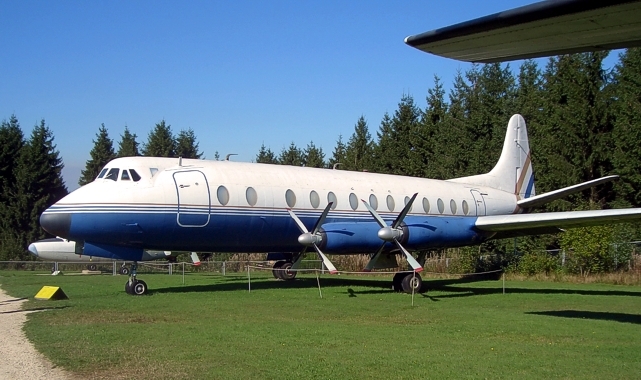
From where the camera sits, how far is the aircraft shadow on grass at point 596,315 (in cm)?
1389

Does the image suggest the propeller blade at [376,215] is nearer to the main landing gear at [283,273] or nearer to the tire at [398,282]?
the tire at [398,282]

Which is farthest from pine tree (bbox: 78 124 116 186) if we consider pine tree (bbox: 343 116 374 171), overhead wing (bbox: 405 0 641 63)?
overhead wing (bbox: 405 0 641 63)

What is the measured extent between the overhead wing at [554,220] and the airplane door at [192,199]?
29.3 ft

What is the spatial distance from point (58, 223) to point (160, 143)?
4736cm

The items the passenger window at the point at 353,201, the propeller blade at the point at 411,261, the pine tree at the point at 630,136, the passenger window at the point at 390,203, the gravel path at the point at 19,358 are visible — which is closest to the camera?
the gravel path at the point at 19,358

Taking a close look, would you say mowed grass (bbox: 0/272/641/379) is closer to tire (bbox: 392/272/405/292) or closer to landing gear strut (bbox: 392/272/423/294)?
landing gear strut (bbox: 392/272/423/294)

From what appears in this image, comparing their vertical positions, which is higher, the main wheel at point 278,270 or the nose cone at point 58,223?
the nose cone at point 58,223

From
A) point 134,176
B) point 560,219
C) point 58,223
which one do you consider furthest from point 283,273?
point 560,219

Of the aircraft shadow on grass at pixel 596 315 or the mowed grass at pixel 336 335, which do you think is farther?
the aircraft shadow on grass at pixel 596 315

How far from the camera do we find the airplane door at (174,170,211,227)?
1812 centimetres

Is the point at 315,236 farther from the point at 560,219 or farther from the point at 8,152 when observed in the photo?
the point at 8,152

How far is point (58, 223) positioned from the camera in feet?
56.0

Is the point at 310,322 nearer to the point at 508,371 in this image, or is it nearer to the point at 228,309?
the point at 228,309

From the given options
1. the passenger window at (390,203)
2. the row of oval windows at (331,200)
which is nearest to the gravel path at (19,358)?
the row of oval windows at (331,200)
